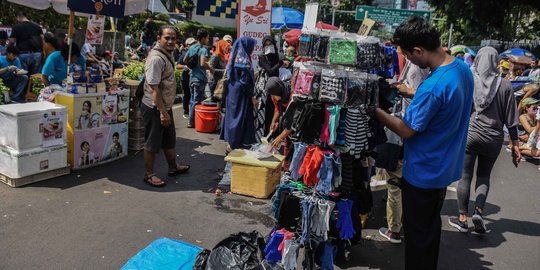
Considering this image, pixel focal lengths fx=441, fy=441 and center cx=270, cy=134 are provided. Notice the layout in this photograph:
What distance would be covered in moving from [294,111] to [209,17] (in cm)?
553

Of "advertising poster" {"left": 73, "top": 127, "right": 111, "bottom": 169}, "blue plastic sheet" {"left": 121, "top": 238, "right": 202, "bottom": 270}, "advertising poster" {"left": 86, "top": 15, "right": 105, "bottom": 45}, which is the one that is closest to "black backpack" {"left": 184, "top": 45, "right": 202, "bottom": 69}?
"advertising poster" {"left": 86, "top": 15, "right": 105, "bottom": 45}

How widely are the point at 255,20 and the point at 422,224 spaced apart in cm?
470

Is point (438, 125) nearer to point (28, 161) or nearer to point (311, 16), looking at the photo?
point (311, 16)

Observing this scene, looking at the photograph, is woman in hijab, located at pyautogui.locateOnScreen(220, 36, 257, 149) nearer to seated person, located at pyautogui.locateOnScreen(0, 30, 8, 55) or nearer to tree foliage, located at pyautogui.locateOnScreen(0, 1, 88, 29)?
seated person, located at pyautogui.locateOnScreen(0, 30, 8, 55)


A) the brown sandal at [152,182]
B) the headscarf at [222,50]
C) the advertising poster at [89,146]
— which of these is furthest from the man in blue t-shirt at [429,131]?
the headscarf at [222,50]

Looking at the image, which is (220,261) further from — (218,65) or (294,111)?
(218,65)

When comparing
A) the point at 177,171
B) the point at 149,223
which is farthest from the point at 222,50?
the point at 149,223

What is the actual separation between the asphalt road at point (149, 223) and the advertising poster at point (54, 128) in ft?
1.54

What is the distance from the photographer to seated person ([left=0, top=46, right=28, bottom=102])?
27.1 ft

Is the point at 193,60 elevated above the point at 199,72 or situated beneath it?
elevated above

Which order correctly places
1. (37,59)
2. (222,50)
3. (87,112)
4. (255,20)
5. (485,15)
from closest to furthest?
(87,112)
(255,20)
(222,50)
(37,59)
(485,15)

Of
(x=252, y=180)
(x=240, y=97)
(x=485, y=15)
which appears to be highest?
(x=485, y=15)

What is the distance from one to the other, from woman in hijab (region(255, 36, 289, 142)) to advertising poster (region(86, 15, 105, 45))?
235cm

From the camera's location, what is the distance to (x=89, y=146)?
576cm
